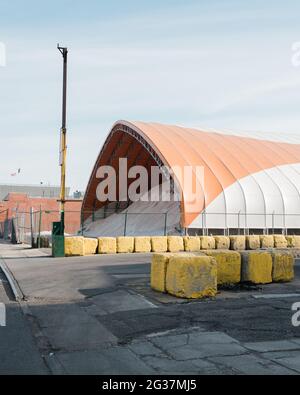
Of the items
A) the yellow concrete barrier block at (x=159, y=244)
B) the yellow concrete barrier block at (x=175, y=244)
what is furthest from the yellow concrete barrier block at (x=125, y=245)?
the yellow concrete barrier block at (x=175, y=244)

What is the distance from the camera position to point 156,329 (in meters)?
8.28

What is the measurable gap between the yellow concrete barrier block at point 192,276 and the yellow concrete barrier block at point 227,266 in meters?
1.30

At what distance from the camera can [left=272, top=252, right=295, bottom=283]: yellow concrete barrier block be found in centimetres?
1364

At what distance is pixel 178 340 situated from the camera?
7.54 meters

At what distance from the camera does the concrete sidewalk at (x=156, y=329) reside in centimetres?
632

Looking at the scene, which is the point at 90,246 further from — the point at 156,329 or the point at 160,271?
the point at 156,329

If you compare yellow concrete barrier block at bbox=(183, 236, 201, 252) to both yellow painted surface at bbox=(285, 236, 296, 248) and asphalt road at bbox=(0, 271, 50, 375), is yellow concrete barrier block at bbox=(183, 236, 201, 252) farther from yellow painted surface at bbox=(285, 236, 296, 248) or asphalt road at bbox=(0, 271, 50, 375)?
asphalt road at bbox=(0, 271, 50, 375)

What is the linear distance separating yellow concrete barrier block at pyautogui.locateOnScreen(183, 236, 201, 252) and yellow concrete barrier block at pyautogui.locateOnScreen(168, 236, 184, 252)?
1.07ft

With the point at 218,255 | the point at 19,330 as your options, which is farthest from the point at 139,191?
the point at 19,330

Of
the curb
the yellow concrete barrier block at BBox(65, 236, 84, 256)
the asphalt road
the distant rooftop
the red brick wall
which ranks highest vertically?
the distant rooftop

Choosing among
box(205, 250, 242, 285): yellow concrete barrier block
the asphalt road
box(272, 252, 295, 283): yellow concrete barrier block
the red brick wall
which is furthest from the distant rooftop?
the asphalt road

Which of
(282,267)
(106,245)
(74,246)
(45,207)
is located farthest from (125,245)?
(45,207)
